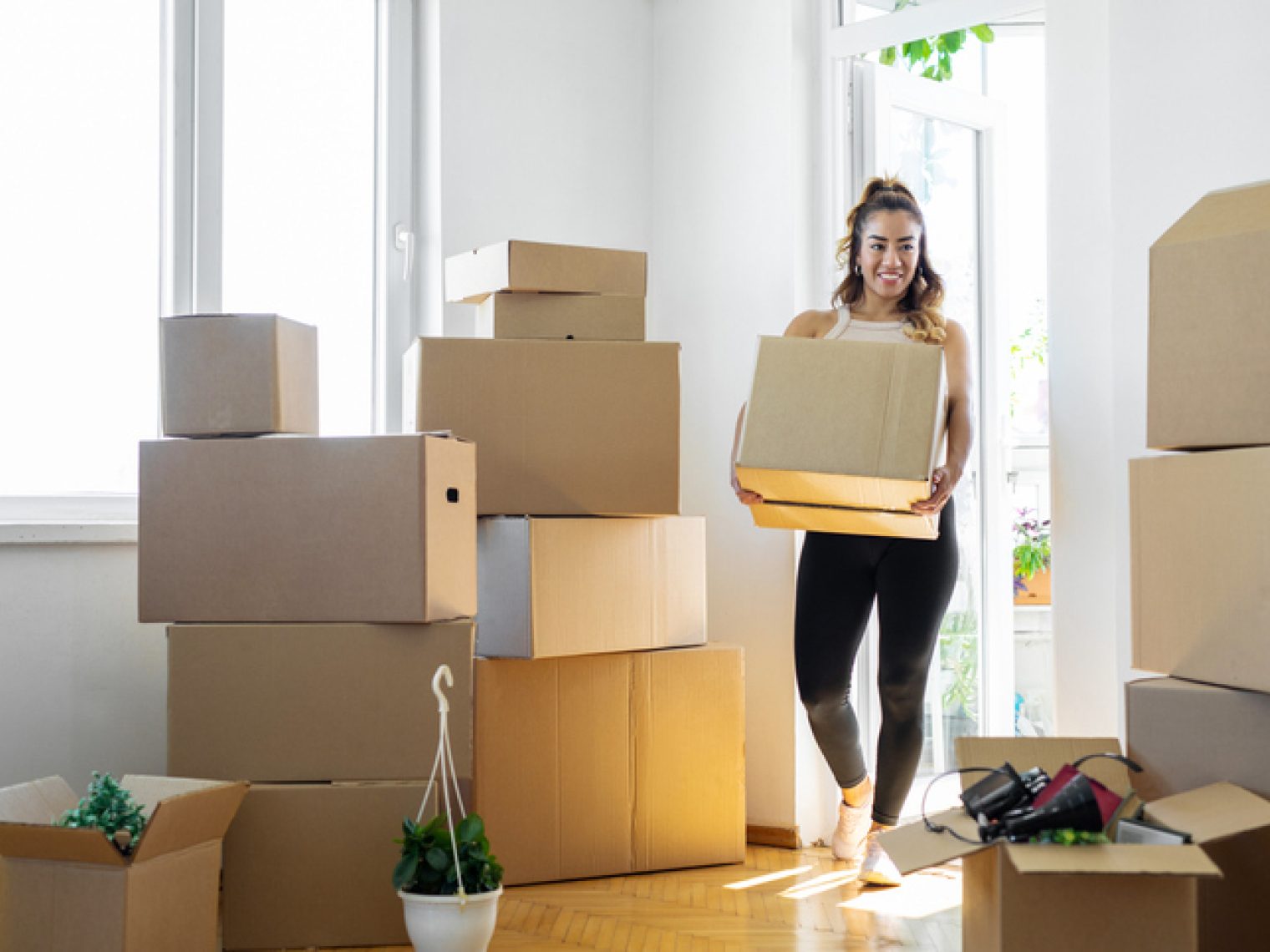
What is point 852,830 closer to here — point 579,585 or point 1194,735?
point 579,585

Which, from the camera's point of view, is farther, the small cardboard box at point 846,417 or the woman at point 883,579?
the woman at point 883,579

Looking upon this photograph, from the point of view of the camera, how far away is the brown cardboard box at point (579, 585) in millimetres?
2537

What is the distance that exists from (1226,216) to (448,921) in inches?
59.0

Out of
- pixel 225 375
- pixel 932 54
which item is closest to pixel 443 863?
pixel 225 375

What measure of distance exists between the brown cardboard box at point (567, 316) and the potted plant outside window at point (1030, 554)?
68.3 inches

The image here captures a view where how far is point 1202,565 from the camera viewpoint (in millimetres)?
1688

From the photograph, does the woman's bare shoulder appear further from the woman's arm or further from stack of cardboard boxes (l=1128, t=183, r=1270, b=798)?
stack of cardboard boxes (l=1128, t=183, r=1270, b=798)

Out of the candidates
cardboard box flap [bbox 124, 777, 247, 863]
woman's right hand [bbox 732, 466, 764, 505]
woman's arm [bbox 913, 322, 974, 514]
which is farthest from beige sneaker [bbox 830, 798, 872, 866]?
cardboard box flap [bbox 124, 777, 247, 863]

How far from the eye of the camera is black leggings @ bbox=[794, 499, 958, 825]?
262cm

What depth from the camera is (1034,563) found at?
3.84m

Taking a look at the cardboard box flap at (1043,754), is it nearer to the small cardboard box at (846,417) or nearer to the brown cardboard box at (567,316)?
the small cardboard box at (846,417)

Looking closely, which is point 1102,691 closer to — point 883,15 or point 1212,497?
point 1212,497

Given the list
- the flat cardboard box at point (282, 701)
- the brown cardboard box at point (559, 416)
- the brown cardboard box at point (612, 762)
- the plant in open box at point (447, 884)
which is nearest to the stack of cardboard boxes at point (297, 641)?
the flat cardboard box at point (282, 701)

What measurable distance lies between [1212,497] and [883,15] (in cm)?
174
